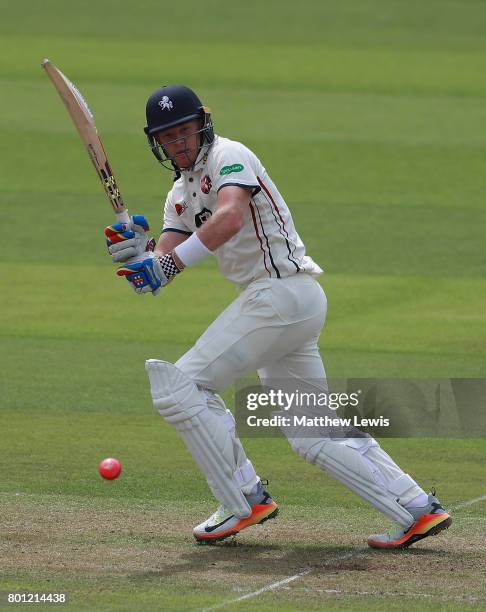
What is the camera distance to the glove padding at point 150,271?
5.77 meters

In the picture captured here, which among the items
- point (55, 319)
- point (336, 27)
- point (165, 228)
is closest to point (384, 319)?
point (55, 319)

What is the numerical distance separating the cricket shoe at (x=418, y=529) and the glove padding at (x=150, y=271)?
149 cm

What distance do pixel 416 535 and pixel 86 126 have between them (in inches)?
94.9

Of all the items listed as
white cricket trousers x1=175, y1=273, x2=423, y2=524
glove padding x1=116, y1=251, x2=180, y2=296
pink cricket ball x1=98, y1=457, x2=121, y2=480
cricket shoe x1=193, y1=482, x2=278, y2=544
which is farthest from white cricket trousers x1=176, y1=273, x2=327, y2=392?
pink cricket ball x1=98, y1=457, x2=121, y2=480

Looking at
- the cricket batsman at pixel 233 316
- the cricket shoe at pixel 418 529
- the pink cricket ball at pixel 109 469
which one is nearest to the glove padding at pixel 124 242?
the cricket batsman at pixel 233 316

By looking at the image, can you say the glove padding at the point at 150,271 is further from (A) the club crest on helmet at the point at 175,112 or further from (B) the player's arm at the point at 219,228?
(A) the club crest on helmet at the point at 175,112

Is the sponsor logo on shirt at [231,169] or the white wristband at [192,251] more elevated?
the sponsor logo on shirt at [231,169]

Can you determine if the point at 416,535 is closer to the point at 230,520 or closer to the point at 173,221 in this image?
the point at 230,520

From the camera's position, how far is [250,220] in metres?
5.92

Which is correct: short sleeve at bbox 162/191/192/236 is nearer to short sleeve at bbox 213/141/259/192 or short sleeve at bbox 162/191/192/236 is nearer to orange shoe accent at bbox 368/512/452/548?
short sleeve at bbox 213/141/259/192

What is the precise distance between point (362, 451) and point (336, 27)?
18.8m

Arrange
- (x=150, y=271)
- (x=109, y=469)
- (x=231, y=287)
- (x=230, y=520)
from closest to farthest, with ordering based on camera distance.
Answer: (x=150, y=271) → (x=230, y=520) → (x=109, y=469) → (x=231, y=287)

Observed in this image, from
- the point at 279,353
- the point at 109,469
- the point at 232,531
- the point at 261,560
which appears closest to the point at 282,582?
the point at 261,560

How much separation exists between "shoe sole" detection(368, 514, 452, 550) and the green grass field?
82mm
